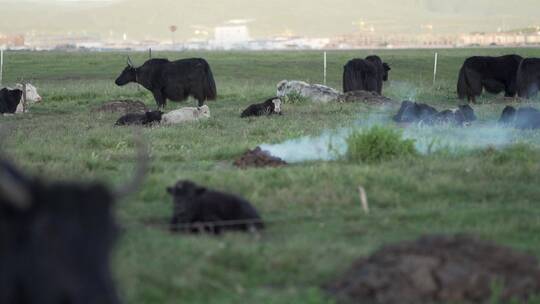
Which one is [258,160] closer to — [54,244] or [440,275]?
[440,275]

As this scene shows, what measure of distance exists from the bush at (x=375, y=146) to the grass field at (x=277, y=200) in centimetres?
21

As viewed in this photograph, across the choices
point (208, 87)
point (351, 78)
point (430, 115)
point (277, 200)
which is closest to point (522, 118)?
point (430, 115)

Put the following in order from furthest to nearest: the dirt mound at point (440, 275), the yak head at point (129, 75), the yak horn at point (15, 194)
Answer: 1. the yak head at point (129, 75)
2. the dirt mound at point (440, 275)
3. the yak horn at point (15, 194)

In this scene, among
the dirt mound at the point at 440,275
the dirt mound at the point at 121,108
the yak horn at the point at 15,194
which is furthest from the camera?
the dirt mound at the point at 121,108

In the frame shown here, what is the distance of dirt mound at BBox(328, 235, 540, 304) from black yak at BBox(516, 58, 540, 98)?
20985 millimetres

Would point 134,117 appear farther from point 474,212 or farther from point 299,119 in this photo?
point 474,212

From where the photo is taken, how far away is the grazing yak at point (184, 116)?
20344 mm

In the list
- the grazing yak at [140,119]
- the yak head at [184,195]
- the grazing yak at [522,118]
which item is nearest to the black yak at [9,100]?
the grazing yak at [140,119]

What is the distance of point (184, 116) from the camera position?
67.4ft

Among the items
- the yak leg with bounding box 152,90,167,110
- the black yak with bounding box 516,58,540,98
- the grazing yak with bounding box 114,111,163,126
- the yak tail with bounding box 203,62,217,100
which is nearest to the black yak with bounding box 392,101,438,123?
the grazing yak with bounding box 114,111,163,126

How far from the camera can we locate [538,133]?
16.9 m

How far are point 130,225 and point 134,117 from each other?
1087 centimetres

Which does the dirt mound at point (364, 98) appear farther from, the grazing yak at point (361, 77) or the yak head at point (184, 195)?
the yak head at point (184, 195)

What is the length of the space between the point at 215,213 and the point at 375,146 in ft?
13.9
